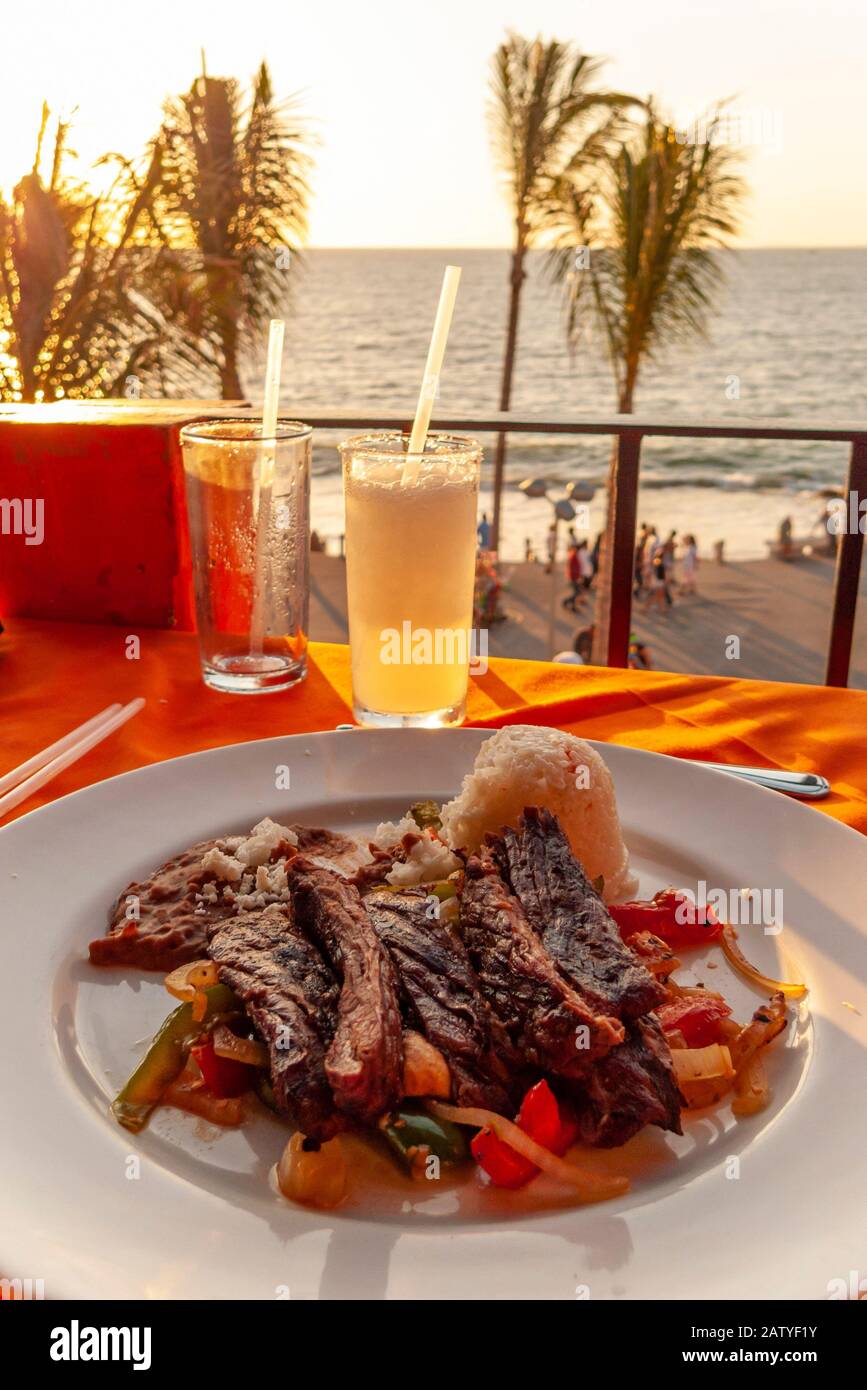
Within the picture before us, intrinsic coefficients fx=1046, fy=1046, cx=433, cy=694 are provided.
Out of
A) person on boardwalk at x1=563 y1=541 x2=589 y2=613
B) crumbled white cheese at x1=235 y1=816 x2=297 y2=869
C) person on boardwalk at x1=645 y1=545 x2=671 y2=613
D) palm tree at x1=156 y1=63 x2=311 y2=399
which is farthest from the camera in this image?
person on boardwalk at x1=645 y1=545 x2=671 y2=613

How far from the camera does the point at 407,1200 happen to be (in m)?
1.17

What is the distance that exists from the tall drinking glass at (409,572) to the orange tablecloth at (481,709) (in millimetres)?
112

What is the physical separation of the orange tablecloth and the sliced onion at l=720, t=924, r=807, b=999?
0.45 m

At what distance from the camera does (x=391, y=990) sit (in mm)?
1320

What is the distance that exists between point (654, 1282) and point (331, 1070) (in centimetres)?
39

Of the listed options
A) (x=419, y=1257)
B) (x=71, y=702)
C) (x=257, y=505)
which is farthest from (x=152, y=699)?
(x=419, y=1257)

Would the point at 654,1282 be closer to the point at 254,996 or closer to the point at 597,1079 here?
the point at 597,1079

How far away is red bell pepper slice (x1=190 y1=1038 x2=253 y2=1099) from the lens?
51.8 inches

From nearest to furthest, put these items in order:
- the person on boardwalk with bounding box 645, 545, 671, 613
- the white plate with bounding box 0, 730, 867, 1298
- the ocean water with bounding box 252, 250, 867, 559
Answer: the white plate with bounding box 0, 730, 867, 1298, the person on boardwalk with bounding box 645, 545, 671, 613, the ocean water with bounding box 252, 250, 867, 559

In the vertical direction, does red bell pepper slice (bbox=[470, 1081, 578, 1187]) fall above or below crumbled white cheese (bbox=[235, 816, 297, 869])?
below

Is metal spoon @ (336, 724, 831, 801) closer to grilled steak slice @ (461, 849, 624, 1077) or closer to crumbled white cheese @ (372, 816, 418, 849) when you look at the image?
crumbled white cheese @ (372, 816, 418, 849)

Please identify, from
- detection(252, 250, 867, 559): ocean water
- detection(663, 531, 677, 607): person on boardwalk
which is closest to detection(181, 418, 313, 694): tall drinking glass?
detection(252, 250, 867, 559): ocean water

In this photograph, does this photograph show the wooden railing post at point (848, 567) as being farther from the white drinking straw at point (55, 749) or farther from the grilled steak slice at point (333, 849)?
Result: the white drinking straw at point (55, 749)

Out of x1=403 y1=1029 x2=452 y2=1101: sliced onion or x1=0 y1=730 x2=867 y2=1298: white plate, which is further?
x1=403 y1=1029 x2=452 y2=1101: sliced onion
